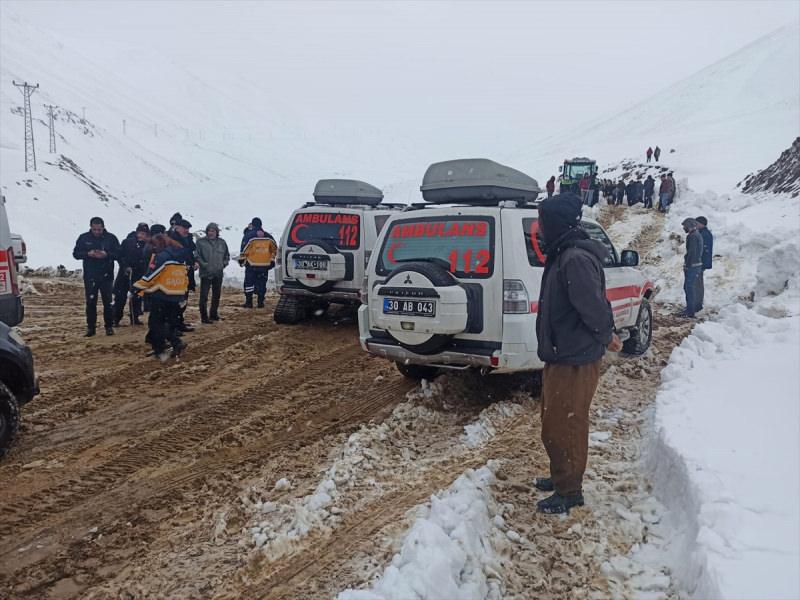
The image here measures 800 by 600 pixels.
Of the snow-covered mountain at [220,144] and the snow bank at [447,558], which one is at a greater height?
the snow-covered mountain at [220,144]

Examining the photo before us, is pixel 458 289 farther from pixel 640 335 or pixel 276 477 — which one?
pixel 640 335

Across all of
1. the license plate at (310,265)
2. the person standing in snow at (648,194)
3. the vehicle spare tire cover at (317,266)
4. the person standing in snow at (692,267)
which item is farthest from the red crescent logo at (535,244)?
the person standing in snow at (648,194)

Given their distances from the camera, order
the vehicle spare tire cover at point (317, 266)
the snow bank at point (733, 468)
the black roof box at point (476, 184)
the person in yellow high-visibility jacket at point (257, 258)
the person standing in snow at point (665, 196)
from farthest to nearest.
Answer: the person standing in snow at point (665, 196), the person in yellow high-visibility jacket at point (257, 258), the vehicle spare tire cover at point (317, 266), the black roof box at point (476, 184), the snow bank at point (733, 468)

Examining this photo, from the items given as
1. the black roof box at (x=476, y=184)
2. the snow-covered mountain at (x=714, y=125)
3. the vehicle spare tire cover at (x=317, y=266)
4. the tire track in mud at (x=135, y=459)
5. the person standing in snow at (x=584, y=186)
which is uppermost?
the snow-covered mountain at (x=714, y=125)

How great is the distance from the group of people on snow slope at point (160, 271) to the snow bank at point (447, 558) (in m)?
5.53

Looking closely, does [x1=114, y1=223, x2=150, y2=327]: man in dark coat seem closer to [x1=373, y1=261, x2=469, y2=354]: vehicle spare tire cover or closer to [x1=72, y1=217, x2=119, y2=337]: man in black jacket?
[x1=72, y1=217, x2=119, y2=337]: man in black jacket

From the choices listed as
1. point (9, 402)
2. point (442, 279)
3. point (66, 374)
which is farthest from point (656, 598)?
point (66, 374)

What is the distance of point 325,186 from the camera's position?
11.4 m

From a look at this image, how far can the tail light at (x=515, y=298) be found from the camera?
17.2 ft

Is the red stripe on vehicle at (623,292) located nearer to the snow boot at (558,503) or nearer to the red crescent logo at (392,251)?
the red crescent logo at (392,251)

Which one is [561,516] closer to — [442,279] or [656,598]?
[656,598]

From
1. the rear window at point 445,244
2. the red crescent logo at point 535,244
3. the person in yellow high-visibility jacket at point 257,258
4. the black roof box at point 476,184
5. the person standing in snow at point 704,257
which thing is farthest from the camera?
the person in yellow high-visibility jacket at point 257,258

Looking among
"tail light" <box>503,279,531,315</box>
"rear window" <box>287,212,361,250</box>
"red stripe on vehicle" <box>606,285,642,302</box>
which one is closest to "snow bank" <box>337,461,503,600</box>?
"tail light" <box>503,279,531,315</box>

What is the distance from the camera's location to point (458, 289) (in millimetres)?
5242
